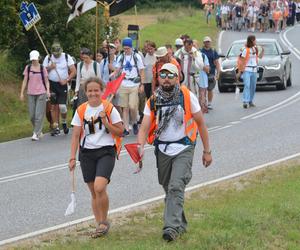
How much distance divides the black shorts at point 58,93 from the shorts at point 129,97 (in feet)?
4.69

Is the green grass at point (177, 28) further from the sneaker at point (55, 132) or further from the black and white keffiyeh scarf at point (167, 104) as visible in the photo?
the black and white keffiyeh scarf at point (167, 104)

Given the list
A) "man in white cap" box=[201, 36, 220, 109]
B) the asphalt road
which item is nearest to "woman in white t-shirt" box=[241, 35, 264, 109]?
the asphalt road

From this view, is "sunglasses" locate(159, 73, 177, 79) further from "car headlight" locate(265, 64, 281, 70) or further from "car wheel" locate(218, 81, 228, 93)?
"car wheel" locate(218, 81, 228, 93)

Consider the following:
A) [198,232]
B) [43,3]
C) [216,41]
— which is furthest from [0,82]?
[216,41]

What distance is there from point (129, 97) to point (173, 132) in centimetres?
849

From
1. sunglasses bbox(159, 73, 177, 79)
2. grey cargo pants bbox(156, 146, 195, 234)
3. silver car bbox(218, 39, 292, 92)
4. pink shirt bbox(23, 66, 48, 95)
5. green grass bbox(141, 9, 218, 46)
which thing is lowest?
green grass bbox(141, 9, 218, 46)

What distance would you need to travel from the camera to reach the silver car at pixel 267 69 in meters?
24.1

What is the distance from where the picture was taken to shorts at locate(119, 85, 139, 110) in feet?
53.3

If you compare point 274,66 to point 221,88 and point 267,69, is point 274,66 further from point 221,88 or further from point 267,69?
point 221,88

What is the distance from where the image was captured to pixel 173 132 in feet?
25.7

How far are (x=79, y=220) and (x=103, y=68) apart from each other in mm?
8013

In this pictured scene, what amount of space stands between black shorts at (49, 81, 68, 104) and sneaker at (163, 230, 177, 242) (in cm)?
977

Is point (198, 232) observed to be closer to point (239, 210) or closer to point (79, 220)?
point (239, 210)

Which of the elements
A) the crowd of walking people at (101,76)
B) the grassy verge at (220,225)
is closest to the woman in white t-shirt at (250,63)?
the crowd of walking people at (101,76)
